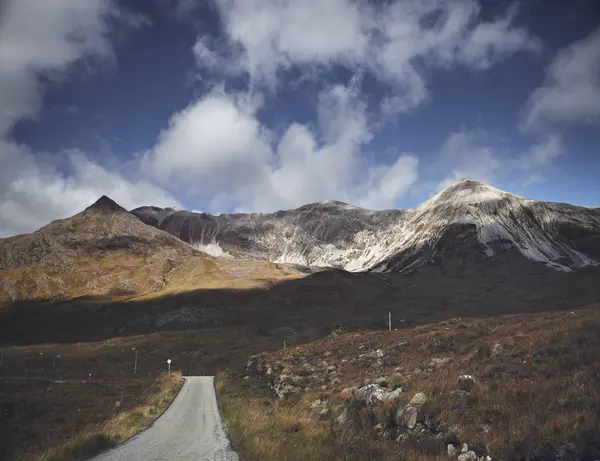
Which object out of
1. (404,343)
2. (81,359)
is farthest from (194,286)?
(404,343)

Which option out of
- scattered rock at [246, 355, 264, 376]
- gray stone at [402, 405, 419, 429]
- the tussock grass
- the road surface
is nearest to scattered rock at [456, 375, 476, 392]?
gray stone at [402, 405, 419, 429]

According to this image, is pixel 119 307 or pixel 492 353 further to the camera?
pixel 119 307

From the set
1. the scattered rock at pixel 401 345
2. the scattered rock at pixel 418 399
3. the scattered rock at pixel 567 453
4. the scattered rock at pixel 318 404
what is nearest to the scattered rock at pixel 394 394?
the scattered rock at pixel 418 399

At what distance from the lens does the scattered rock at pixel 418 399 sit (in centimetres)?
1280

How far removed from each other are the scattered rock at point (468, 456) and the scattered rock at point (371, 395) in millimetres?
5705

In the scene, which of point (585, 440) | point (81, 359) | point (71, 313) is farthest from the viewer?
point (71, 313)

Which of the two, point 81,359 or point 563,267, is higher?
point 563,267

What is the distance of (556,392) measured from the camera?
1091cm

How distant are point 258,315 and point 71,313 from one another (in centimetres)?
6503

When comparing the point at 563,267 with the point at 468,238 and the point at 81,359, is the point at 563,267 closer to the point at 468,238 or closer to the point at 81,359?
the point at 468,238

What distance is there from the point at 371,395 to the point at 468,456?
667cm

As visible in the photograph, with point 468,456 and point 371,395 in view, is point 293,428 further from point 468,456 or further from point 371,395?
point 468,456

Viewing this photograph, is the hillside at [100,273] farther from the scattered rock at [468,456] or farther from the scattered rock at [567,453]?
the scattered rock at [567,453]

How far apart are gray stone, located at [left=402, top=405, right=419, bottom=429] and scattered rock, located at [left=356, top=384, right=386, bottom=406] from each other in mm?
2247
